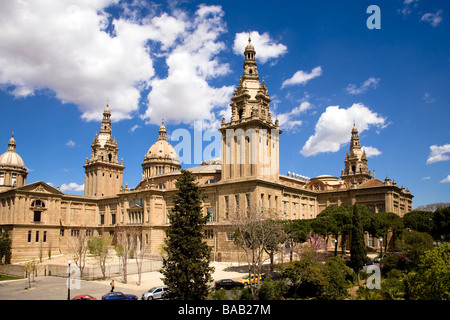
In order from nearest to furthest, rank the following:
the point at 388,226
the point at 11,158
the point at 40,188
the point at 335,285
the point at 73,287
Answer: the point at 335,285
the point at 73,287
the point at 388,226
the point at 40,188
the point at 11,158

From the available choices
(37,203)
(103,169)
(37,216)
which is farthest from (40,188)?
(103,169)

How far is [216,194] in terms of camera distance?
189 feet

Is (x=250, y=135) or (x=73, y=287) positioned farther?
(x=250, y=135)

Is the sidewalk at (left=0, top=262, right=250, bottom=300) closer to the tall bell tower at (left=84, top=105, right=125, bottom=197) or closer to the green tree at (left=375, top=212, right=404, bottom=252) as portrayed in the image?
the green tree at (left=375, top=212, right=404, bottom=252)

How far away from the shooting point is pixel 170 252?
2827 cm

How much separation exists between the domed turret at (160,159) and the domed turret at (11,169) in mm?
29799

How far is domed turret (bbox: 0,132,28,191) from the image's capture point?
8625 cm

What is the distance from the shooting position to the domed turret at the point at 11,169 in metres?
86.2

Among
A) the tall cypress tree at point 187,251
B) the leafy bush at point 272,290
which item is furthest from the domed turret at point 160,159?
the leafy bush at point 272,290

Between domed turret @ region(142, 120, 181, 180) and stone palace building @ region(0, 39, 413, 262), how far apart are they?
9.18 metres

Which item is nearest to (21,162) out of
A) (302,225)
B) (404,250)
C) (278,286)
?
(302,225)

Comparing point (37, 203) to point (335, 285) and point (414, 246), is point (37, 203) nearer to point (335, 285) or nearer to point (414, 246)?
point (335, 285)

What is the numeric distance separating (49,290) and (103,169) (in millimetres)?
56502
